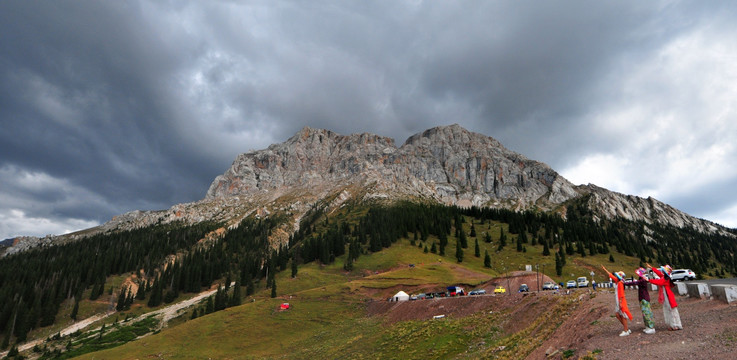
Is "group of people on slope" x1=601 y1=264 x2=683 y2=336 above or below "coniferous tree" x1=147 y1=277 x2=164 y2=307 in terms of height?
above

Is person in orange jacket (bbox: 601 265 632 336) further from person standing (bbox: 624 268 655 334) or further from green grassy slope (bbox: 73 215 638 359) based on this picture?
green grassy slope (bbox: 73 215 638 359)

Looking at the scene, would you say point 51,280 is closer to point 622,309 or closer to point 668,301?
point 622,309

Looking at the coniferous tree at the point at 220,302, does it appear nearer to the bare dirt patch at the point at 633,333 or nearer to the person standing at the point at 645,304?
the bare dirt patch at the point at 633,333

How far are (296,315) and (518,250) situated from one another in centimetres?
11134

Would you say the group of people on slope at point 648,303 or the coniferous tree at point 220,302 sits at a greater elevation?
the group of people on slope at point 648,303

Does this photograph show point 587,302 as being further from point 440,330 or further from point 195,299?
point 195,299

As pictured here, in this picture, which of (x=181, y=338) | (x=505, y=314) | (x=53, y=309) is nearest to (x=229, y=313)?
(x=181, y=338)

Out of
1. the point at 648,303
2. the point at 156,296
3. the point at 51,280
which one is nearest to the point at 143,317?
the point at 156,296

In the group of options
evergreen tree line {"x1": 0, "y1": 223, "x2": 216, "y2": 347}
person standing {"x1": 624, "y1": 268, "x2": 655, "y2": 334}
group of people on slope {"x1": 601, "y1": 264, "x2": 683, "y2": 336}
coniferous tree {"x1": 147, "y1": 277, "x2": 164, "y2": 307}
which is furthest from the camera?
coniferous tree {"x1": 147, "y1": 277, "x2": 164, "y2": 307}

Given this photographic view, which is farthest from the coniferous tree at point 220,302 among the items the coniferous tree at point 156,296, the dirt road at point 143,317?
the coniferous tree at point 156,296

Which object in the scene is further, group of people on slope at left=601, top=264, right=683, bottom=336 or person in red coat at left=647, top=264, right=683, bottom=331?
group of people on slope at left=601, top=264, right=683, bottom=336

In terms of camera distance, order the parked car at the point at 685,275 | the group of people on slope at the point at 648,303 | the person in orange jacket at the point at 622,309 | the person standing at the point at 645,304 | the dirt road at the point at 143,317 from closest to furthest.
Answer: the group of people on slope at the point at 648,303, the person in orange jacket at the point at 622,309, the person standing at the point at 645,304, the parked car at the point at 685,275, the dirt road at the point at 143,317

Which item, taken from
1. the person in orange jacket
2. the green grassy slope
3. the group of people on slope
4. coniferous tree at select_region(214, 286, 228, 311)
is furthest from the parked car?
coniferous tree at select_region(214, 286, 228, 311)

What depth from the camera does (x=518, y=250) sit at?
14688 cm
